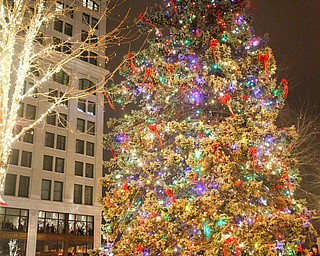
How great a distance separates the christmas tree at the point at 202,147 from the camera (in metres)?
7.55

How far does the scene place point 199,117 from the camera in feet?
31.0

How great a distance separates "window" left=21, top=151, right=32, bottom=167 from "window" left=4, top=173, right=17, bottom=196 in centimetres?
A: 144

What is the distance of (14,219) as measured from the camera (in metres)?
31.3

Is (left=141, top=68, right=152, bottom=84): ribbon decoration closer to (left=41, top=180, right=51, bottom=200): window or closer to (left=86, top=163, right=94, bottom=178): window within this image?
(left=41, top=180, right=51, bottom=200): window

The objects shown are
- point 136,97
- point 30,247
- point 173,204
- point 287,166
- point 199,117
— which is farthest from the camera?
point 30,247

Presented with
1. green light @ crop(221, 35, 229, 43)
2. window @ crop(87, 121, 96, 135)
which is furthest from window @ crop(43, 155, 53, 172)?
green light @ crop(221, 35, 229, 43)

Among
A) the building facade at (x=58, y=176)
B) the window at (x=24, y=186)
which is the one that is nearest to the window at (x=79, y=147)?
the building facade at (x=58, y=176)

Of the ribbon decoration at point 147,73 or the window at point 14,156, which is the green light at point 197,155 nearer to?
the ribbon decoration at point 147,73

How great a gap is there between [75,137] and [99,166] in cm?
399

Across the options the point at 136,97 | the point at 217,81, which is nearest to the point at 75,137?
the point at 136,97

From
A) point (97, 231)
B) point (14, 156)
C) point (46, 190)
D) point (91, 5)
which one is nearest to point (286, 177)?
point (14, 156)

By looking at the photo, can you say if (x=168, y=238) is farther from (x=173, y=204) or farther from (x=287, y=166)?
(x=287, y=166)

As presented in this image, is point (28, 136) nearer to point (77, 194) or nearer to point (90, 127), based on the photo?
point (90, 127)

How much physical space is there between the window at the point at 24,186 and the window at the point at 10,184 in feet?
1.70
